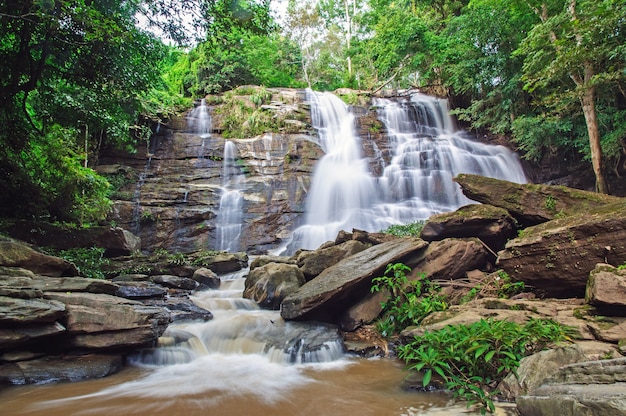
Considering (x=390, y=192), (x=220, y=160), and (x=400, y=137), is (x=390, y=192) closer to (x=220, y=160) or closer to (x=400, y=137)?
(x=400, y=137)

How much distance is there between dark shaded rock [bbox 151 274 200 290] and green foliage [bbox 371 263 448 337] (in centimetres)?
494

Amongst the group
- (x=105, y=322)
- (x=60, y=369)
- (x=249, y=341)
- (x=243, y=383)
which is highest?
(x=105, y=322)

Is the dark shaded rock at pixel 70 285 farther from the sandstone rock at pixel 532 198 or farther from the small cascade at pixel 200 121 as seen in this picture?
the small cascade at pixel 200 121

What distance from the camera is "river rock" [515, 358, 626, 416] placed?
6.18 ft

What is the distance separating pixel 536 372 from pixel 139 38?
30.9ft

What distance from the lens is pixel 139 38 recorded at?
313 inches

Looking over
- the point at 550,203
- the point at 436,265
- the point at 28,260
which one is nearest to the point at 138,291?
the point at 28,260

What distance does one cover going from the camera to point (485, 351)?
369cm

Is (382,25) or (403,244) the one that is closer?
(403,244)

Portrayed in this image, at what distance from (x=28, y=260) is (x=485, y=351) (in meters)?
7.36

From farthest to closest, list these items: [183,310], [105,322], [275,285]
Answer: [275,285], [183,310], [105,322]

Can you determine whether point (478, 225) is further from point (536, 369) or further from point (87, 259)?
point (87, 259)

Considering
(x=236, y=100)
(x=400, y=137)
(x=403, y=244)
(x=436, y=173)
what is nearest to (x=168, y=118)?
(x=236, y=100)

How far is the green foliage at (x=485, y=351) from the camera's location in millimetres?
3477
